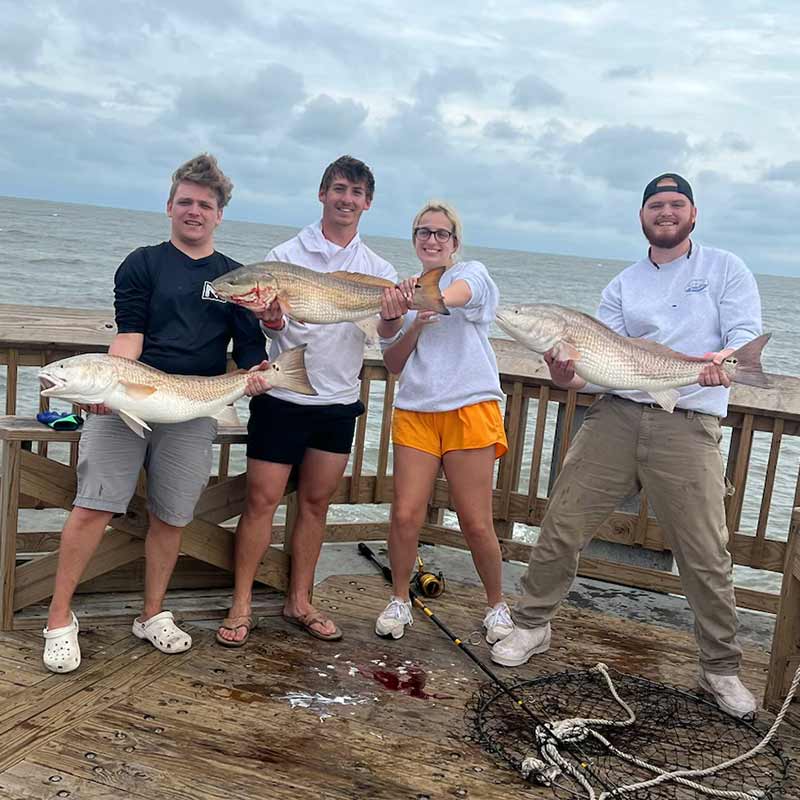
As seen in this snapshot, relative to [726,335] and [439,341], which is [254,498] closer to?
[439,341]

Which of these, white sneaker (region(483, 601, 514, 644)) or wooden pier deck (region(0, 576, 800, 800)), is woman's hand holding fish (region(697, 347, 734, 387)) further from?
white sneaker (region(483, 601, 514, 644))

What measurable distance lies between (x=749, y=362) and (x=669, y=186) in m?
0.91

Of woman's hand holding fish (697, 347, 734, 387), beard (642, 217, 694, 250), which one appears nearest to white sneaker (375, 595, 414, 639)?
woman's hand holding fish (697, 347, 734, 387)

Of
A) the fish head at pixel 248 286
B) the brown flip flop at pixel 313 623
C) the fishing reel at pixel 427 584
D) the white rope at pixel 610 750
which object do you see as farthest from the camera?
the fishing reel at pixel 427 584

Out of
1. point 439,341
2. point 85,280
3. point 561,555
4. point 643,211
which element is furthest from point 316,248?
point 85,280

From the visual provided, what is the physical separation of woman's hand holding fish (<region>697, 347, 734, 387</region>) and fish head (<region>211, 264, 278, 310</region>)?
1.79m

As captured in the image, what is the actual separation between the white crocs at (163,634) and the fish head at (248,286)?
1.51 meters

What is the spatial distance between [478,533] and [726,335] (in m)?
1.48

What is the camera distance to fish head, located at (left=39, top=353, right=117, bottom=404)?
328 centimetres

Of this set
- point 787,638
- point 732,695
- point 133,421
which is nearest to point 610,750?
point 732,695

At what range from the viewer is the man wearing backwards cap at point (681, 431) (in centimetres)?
375

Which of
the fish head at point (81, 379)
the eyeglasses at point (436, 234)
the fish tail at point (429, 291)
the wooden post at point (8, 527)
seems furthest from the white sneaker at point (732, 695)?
the wooden post at point (8, 527)

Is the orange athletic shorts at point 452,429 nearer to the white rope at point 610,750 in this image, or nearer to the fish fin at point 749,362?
the fish fin at point 749,362

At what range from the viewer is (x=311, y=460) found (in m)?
4.11
